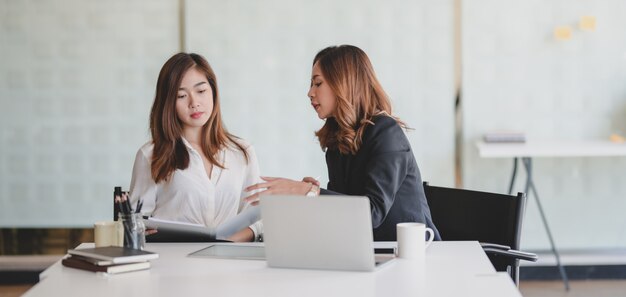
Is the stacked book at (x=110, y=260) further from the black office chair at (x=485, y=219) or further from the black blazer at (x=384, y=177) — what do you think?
the black office chair at (x=485, y=219)

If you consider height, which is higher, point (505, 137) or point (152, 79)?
point (152, 79)

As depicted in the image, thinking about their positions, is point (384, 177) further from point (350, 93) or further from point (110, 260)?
point (110, 260)

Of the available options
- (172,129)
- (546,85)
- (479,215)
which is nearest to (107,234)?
(172,129)

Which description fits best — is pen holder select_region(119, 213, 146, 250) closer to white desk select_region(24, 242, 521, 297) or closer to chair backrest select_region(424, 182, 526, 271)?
white desk select_region(24, 242, 521, 297)

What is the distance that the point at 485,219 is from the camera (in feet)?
9.56

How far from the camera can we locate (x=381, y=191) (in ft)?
8.69

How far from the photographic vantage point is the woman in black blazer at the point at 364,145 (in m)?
2.67

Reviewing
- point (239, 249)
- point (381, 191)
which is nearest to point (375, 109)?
point (381, 191)

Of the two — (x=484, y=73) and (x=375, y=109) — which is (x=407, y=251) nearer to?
(x=375, y=109)

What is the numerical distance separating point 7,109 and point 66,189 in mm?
580

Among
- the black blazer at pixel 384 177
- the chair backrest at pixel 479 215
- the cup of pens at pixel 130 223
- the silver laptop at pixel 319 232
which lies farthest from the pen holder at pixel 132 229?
the chair backrest at pixel 479 215

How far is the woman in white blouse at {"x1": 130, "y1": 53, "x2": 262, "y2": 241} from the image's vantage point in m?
2.99

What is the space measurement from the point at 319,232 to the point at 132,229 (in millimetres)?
614

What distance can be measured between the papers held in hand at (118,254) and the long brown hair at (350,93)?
85 centimetres
